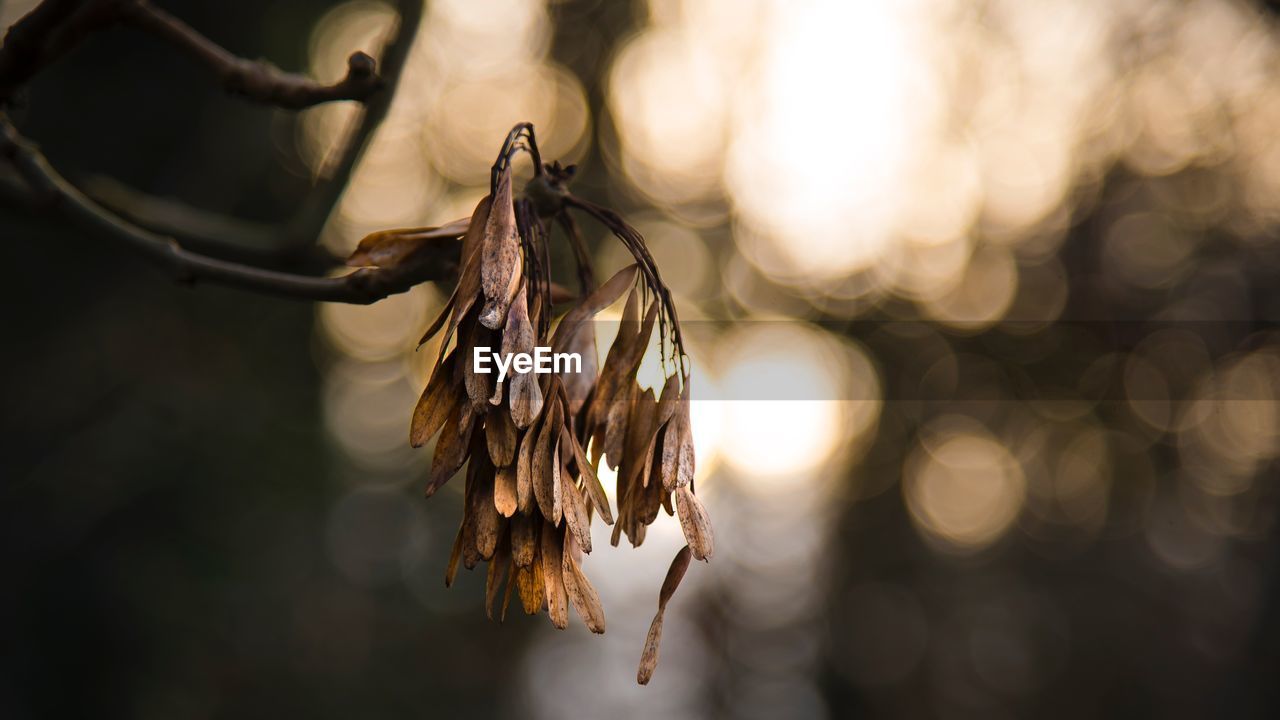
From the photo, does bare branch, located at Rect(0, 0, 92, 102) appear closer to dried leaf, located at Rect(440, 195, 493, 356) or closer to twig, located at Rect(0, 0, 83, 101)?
twig, located at Rect(0, 0, 83, 101)

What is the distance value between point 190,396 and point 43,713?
1.63 metres

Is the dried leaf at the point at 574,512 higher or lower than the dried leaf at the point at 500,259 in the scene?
lower

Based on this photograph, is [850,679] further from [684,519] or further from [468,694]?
[684,519]

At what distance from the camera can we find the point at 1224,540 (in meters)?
7.23

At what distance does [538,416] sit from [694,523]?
210 mm

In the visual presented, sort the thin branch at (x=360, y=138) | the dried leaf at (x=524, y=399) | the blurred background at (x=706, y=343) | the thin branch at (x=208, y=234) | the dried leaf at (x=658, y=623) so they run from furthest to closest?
the blurred background at (x=706, y=343) → the thin branch at (x=208, y=234) → the thin branch at (x=360, y=138) → the dried leaf at (x=658, y=623) → the dried leaf at (x=524, y=399)

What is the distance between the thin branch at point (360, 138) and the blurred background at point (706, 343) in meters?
2.12

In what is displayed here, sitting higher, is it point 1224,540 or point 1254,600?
point 1224,540

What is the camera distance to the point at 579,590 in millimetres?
941

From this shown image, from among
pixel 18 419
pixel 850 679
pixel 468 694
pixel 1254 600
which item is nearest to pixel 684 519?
pixel 18 419

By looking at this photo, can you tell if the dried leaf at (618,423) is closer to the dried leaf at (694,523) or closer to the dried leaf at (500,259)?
the dried leaf at (694,523)

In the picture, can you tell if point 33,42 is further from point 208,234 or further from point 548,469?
point 208,234

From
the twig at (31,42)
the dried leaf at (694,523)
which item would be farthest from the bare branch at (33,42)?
the dried leaf at (694,523)

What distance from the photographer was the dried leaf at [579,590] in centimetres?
93
